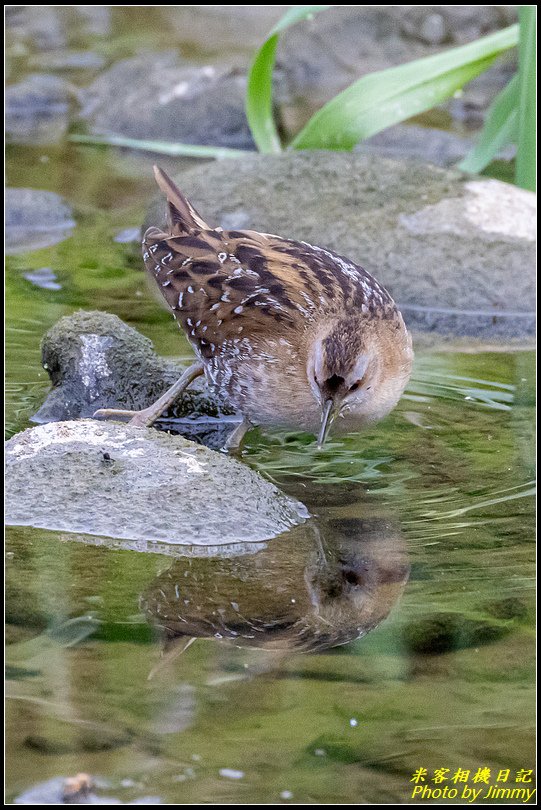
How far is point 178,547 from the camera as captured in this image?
16.0 ft

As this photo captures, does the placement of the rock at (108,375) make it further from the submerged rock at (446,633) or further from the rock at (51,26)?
the rock at (51,26)

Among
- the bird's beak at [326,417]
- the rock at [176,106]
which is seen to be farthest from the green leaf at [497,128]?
the bird's beak at [326,417]

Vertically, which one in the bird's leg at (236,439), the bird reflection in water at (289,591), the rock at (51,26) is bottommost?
the bird's leg at (236,439)

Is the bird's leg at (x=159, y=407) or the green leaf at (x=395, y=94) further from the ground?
the green leaf at (x=395, y=94)

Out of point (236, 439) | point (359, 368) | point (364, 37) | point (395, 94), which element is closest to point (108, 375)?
point (236, 439)

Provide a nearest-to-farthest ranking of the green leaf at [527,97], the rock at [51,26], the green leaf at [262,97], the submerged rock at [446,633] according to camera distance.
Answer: the submerged rock at [446,633] → the green leaf at [527,97] → the green leaf at [262,97] → the rock at [51,26]

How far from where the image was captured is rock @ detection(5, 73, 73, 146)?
1233 centimetres

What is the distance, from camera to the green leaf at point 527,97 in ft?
28.2

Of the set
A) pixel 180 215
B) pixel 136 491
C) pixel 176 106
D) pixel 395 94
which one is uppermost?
pixel 395 94

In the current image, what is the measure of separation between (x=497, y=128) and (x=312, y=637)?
612 cm

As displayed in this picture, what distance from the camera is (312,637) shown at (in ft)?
14.1

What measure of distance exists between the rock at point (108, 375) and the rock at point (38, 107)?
20.4 feet

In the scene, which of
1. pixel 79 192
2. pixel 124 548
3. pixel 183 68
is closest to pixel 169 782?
pixel 124 548

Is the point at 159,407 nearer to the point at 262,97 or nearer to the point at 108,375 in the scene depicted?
the point at 108,375
